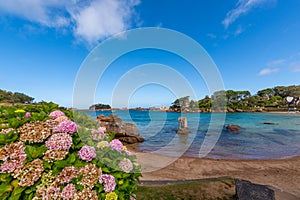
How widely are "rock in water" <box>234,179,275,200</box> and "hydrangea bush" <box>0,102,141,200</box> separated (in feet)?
12.4

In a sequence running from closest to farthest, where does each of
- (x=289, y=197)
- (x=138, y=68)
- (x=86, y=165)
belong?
(x=86, y=165) < (x=289, y=197) < (x=138, y=68)

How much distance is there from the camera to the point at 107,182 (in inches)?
66.7

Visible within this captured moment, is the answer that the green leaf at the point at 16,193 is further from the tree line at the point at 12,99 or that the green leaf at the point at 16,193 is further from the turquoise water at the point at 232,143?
the tree line at the point at 12,99

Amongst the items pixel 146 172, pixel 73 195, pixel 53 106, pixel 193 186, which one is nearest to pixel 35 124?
pixel 53 106

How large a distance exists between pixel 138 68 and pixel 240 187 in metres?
5.28

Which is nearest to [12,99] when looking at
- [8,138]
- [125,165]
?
[8,138]

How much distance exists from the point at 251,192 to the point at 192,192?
5.25 feet

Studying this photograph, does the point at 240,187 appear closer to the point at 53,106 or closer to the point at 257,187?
the point at 257,187

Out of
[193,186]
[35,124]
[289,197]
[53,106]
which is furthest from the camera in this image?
A: [289,197]

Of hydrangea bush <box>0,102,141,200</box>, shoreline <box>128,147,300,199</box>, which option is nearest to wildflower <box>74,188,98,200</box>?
hydrangea bush <box>0,102,141,200</box>

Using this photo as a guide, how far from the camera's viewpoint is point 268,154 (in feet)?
42.1

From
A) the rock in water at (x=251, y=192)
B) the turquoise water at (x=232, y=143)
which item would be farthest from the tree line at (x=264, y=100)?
the rock in water at (x=251, y=192)

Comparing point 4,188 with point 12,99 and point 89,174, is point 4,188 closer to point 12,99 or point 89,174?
point 89,174

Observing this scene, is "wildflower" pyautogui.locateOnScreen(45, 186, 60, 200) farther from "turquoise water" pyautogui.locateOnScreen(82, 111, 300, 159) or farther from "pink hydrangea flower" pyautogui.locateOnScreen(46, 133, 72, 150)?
"turquoise water" pyautogui.locateOnScreen(82, 111, 300, 159)
